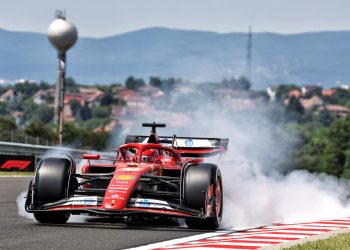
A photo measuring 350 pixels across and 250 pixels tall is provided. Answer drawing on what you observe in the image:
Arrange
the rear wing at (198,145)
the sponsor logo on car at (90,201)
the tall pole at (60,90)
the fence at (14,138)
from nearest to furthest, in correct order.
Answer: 1. the sponsor logo on car at (90,201)
2. the rear wing at (198,145)
3. the fence at (14,138)
4. the tall pole at (60,90)

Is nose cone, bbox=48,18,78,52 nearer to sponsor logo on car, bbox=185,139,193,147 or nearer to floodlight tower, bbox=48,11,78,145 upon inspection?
floodlight tower, bbox=48,11,78,145

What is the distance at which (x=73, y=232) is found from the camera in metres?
13.0

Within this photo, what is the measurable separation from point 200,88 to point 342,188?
72.8 feet

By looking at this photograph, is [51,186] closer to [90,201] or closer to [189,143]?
[90,201]

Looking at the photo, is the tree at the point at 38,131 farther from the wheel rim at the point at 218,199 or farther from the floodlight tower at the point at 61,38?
the wheel rim at the point at 218,199

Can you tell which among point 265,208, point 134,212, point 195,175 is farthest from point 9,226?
point 265,208

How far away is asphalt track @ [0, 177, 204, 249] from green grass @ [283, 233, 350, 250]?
1.82m

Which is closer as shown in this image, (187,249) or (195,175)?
(187,249)

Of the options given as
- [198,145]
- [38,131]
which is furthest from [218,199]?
[38,131]

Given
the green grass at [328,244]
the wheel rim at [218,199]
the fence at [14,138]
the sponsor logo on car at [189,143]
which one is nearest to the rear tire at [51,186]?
the wheel rim at [218,199]

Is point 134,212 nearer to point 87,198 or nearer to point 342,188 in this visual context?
point 87,198

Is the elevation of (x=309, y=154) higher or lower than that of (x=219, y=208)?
lower

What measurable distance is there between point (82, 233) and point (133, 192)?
1283mm

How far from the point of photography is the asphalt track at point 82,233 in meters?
11.6
